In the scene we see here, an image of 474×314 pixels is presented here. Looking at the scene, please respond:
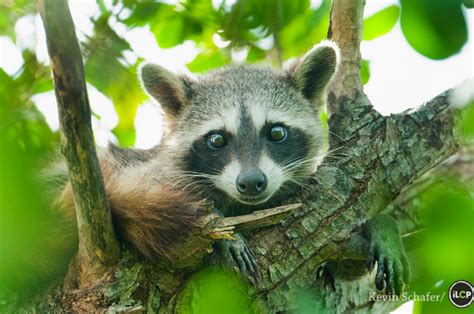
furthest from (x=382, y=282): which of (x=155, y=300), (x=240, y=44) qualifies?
(x=240, y=44)

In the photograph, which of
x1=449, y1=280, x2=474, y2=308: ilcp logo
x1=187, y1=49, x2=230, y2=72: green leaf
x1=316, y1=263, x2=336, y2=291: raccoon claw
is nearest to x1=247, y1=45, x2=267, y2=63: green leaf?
x1=187, y1=49, x2=230, y2=72: green leaf

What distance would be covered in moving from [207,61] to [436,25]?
13.3 ft

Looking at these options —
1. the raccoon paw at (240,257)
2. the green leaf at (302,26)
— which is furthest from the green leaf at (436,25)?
the raccoon paw at (240,257)

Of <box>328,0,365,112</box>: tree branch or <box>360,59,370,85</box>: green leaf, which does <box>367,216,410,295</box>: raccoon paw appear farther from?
<box>360,59,370,85</box>: green leaf

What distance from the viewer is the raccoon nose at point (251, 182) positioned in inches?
191

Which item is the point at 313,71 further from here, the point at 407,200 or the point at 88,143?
the point at 88,143

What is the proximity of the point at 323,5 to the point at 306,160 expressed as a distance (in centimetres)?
172

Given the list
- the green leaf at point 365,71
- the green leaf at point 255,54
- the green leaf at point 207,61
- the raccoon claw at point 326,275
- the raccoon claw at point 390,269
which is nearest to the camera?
the raccoon claw at point 390,269

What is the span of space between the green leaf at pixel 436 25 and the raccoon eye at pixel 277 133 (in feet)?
10.9

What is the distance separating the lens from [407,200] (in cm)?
596

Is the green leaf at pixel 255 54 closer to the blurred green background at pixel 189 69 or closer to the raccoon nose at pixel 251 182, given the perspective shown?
the blurred green background at pixel 189 69

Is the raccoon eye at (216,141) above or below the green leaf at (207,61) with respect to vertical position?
below

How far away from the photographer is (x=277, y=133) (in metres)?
5.61

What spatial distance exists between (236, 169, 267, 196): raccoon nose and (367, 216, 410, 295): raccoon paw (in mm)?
995
